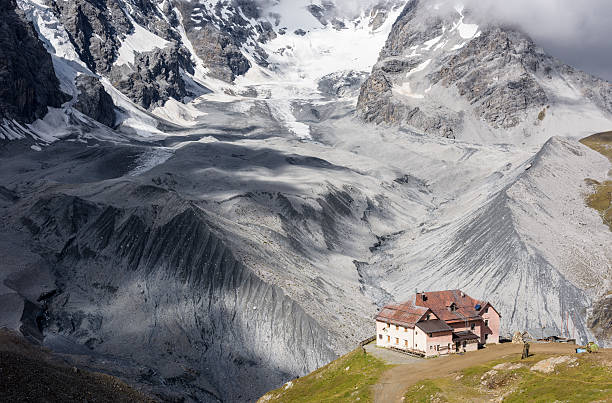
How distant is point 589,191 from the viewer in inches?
4609

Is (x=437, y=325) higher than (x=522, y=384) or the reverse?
higher

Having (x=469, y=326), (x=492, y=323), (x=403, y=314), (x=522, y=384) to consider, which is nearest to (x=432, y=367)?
(x=403, y=314)

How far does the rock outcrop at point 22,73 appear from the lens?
16875 cm

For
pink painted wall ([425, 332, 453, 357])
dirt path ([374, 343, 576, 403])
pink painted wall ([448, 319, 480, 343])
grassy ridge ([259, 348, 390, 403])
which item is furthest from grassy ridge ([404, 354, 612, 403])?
pink painted wall ([448, 319, 480, 343])

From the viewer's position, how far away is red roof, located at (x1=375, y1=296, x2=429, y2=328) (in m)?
44.5

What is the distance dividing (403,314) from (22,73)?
170 m

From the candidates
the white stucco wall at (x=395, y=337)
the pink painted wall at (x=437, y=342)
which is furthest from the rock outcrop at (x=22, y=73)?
the pink painted wall at (x=437, y=342)

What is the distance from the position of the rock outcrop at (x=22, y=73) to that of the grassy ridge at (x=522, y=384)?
162m

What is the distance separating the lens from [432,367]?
39.8m

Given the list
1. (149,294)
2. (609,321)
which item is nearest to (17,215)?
(149,294)

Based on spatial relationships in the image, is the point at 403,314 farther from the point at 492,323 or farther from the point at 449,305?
the point at 492,323

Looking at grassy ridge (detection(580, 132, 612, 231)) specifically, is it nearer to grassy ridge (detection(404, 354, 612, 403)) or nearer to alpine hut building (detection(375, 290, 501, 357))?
alpine hut building (detection(375, 290, 501, 357))

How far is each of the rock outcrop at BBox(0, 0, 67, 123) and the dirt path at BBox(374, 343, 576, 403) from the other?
158 metres

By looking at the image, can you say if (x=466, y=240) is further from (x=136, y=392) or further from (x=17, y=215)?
(x=17, y=215)
